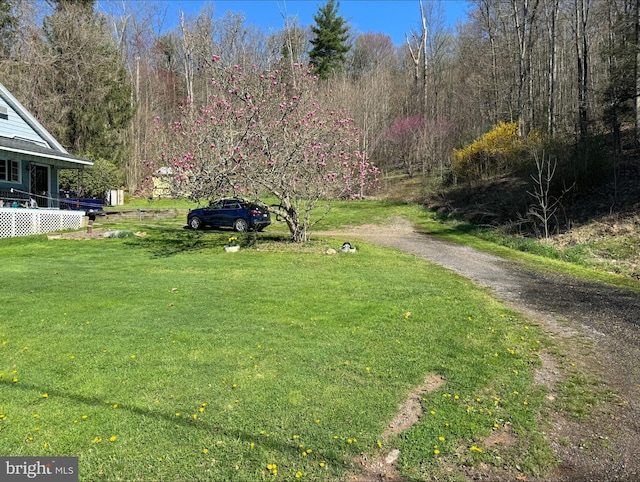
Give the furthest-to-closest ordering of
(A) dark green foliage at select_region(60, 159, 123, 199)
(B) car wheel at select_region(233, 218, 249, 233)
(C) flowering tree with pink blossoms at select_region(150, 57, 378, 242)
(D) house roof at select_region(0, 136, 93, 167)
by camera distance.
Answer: (A) dark green foliage at select_region(60, 159, 123, 199) < (B) car wheel at select_region(233, 218, 249, 233) < (D) house roof at select_region(0, 136, 93, 167) < (C) flowering tree with pink blossoms at select_region(150, 57, 378, 242)

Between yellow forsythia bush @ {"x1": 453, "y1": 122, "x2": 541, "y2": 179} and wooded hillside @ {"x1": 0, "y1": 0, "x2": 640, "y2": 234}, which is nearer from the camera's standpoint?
wooded hillside @ {"x1": 0, "y1": 0, "x2": 640, "y2": 234}

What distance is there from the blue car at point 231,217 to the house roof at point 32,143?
604 cm

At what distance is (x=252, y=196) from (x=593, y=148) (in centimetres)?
1489

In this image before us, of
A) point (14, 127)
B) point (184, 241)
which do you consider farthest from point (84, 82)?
point (184, 241)

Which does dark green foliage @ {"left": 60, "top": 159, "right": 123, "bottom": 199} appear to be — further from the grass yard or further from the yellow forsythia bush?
the yellow forsythia bush

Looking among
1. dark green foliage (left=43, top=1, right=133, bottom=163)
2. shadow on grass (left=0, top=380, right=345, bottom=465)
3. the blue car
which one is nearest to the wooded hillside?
dark green foliage (left=43, top=1, right=133, bottom=163)

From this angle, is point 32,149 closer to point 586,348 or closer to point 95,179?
point 95,179

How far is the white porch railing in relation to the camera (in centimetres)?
1606

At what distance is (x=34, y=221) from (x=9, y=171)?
11.3ft

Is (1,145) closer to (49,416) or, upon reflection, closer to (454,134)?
(49,416)

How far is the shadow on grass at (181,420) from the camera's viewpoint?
10.6ft

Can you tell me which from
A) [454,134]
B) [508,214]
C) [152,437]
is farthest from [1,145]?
[454,134]

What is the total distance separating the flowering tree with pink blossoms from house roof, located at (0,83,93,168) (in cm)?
737

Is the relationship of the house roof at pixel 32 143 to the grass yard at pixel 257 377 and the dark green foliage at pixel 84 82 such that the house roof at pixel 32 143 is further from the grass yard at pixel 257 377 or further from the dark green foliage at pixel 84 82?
the grass yard at pixel 257 377
